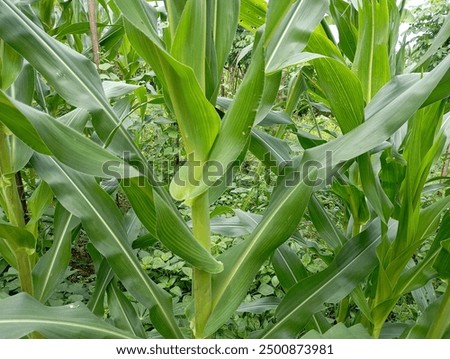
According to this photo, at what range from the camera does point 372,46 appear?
2.74 ft

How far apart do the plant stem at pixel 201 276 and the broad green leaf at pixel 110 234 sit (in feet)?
0.31

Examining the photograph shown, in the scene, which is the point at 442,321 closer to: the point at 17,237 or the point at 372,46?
the point at 372,46

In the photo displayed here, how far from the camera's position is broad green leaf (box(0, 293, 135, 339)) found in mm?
663

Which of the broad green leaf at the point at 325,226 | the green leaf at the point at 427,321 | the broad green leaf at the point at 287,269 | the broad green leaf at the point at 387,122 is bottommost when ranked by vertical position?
the broad green leaf at the point at 287,269

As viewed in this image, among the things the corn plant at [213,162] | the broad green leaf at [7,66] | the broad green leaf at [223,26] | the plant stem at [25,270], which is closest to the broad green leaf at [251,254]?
the corn plant at [213,162]

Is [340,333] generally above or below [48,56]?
below

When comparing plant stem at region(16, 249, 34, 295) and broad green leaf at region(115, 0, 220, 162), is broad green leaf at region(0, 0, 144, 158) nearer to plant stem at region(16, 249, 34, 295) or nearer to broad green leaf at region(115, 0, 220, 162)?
broad green leaf at region(115, 0, 220, 162)

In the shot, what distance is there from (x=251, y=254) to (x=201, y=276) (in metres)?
0.10

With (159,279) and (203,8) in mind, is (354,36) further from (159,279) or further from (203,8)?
(159,279)

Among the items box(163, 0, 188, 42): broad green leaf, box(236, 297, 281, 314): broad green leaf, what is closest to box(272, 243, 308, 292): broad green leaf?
box(236, 297, 281, 314): broad green leaf

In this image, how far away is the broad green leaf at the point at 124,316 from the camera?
93 centimetres

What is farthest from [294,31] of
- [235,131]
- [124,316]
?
[124,316]

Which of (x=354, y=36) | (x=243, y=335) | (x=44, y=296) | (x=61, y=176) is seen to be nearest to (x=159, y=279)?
(x=243, y=335)

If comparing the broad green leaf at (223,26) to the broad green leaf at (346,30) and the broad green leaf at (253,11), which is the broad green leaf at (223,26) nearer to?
the broad green leaf at (253,11)
